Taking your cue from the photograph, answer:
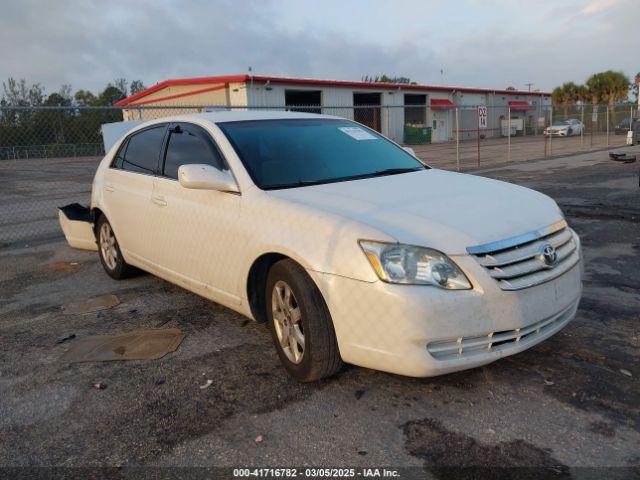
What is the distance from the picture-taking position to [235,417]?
9.61 feet

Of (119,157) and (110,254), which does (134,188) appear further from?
(110,254)

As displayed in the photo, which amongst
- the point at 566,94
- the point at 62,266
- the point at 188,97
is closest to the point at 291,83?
the point at 188,97

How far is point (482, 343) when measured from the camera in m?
2.78

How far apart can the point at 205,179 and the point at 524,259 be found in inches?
78.4

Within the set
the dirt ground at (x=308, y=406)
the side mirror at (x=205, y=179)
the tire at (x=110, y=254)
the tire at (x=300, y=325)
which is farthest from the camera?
the tire at (x=110, y=254)

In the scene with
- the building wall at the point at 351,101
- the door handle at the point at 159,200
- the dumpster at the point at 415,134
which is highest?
the building wall at the point at 351,101

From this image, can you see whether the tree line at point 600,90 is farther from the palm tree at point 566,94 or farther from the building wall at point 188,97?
the building wall at point 188,97

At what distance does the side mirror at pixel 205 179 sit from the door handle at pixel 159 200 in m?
0.82

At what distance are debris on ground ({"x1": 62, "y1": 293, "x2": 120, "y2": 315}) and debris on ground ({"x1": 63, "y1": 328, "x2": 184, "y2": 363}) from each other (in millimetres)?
739

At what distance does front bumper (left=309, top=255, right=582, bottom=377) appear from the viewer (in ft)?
8.78

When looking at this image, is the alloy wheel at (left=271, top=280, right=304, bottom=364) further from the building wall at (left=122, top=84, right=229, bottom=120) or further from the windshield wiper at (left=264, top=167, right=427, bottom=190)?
the building wall at (left=122, top=84, right=229, bottom=120)

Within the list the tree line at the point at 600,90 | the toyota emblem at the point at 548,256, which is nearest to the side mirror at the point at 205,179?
the toyota emblem at the point at 548,256

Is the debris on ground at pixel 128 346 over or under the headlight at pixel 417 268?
under

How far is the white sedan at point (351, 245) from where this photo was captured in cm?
274
